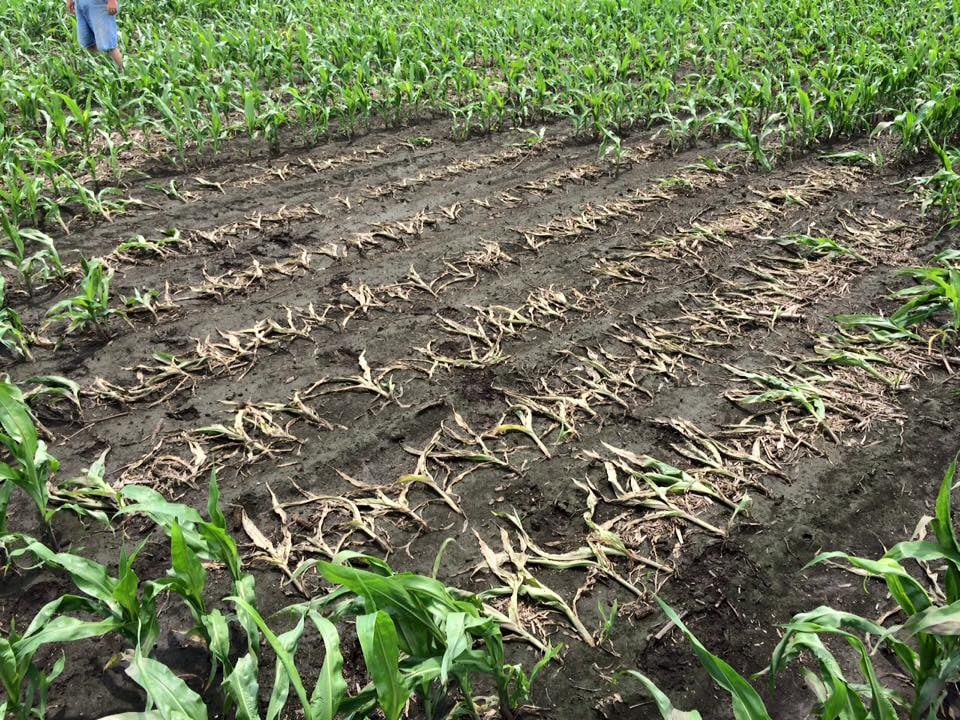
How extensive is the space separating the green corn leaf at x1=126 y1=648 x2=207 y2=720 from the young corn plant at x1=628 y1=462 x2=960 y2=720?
939 mm

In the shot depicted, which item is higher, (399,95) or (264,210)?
(399,95)

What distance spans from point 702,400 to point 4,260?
3.56 meters

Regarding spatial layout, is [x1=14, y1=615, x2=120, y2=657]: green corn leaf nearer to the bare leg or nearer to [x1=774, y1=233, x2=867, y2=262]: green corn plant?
[x1=774, y1=233, x2=867, y2=262]: green corn plant

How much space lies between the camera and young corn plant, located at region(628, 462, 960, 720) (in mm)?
1408

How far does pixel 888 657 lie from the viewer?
180cm

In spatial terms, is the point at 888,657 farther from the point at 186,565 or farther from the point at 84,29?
the point at 84,29

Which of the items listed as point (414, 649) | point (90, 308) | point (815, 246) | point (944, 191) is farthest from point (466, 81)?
point (414, 649)

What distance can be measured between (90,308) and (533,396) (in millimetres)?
1920

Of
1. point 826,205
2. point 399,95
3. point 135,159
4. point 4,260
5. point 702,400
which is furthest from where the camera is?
point 399,95

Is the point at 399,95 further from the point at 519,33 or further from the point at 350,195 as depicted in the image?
the point at 519,33

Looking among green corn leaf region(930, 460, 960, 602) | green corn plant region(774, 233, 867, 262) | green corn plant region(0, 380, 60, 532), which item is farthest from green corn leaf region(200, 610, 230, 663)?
green corn plant region(774, 233, 867, 262)

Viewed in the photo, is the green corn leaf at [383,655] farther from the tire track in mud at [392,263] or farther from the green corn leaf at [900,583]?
the tire track in mud at [392,263]

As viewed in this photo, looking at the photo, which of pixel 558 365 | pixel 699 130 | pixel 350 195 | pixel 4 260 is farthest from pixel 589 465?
pixel 699 130

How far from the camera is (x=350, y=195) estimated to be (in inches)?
175
